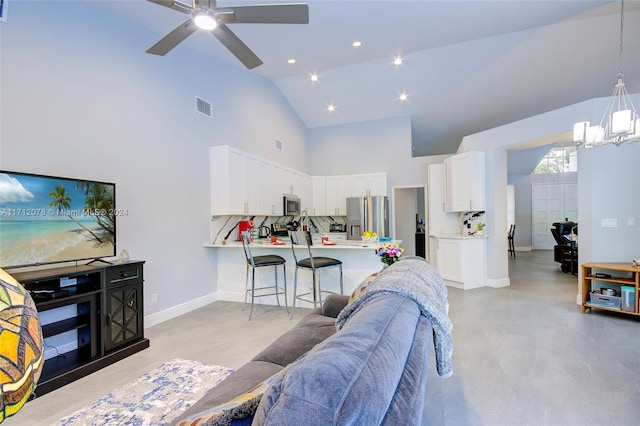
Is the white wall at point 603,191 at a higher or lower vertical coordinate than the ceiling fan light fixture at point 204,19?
lower

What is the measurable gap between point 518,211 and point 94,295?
12.0 metres

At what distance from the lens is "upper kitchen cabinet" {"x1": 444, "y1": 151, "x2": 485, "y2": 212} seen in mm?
5391

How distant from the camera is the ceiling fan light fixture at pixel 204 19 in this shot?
7.23 ft

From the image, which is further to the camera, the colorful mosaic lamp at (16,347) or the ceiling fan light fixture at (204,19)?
the ceiling fan light fixture at (204,19)

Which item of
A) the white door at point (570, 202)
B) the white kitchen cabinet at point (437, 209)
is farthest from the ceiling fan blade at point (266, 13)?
the white door at point (570, 202)

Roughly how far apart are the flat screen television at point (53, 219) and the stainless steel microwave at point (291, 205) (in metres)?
3.40

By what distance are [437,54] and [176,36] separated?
4.46 metres

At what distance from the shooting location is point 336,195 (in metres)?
7.50

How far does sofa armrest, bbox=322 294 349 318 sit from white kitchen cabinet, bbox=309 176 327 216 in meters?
4.98

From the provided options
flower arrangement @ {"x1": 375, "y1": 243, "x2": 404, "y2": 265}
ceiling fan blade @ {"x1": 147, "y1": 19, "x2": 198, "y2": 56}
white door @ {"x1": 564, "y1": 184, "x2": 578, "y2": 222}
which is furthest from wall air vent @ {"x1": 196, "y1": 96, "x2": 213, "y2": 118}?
white door @ {"x1": 564, "y1": 184, "x2": 578, "y2": 222}

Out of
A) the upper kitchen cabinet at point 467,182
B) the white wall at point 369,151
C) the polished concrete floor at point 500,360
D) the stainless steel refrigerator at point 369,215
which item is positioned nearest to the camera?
the polished concrete floor at point 500,360

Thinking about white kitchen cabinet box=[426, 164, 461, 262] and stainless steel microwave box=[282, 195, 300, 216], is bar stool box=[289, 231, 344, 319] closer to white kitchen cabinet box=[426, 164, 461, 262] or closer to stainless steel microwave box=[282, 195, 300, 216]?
stainless steel microwave box=[282, 195, 300, 216]

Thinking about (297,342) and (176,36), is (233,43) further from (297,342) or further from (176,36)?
(297,342)

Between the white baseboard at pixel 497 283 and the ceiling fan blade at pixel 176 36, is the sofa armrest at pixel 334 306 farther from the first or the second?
the white baseboard at pixel 497 283
